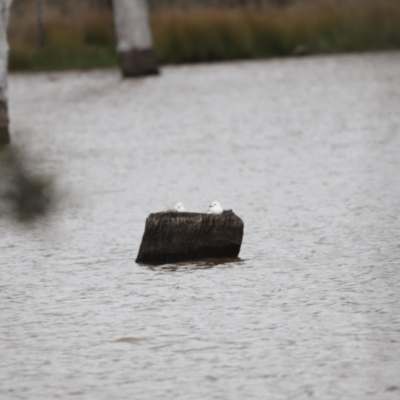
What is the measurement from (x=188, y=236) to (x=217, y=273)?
0.32 m

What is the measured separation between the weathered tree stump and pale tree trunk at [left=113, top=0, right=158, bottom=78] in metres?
16.3

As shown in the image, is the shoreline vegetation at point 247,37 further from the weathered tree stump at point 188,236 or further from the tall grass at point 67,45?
the weathered tree stump at point 188,236

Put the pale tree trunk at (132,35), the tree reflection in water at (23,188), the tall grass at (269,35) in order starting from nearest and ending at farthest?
the tree reflection in water at (23,188)
the pale tree trunk at (132,35)
the tall grass at (269,35)

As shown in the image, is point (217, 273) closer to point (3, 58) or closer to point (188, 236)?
point (188, 236)

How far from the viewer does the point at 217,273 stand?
23.4 feet

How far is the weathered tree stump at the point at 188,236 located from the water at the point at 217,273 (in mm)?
147

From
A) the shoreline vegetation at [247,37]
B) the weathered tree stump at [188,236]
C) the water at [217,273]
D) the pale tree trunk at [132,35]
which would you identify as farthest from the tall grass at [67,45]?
the weathered tree stump at [188,236]

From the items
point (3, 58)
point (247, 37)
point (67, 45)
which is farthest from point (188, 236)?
point (67, 45)

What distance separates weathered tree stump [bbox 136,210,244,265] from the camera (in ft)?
23.8

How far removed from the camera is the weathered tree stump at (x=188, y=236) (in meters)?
7.26

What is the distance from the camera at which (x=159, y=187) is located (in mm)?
10883

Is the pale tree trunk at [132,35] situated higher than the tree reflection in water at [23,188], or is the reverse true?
A: the tree reflection in water at [23,188]

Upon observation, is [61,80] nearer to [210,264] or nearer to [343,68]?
[343,68]

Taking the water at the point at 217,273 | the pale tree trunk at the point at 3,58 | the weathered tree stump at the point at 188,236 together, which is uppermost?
the pale tree trunk at the point at 3,58
